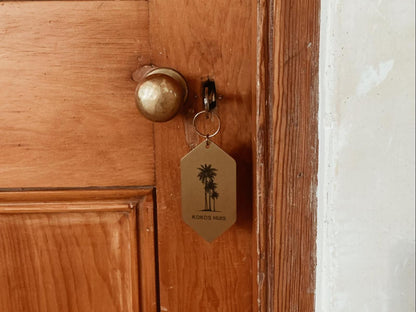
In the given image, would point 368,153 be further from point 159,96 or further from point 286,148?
point 159,96

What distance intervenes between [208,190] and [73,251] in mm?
206

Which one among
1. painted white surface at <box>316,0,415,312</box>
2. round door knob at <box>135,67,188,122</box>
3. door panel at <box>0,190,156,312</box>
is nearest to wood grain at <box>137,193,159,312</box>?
door panel at <box>0,190,156,312</box>

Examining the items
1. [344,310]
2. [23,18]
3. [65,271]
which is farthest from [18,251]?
[344,310]

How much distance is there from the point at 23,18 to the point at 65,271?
330 mm

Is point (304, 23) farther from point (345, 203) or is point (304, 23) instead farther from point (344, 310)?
point (344, 310)

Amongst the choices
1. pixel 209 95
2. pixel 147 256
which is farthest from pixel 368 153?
pixel 147 256

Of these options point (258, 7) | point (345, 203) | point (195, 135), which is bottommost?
point (345, 203)

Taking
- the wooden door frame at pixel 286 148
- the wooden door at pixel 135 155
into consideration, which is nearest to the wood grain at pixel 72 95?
the wooden door at pixel 135 155

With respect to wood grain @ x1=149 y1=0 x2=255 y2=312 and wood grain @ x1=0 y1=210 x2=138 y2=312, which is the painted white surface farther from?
wood grain @ x1=0 y1=210 x2=138 y2=312

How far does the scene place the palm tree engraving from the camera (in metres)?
0.45

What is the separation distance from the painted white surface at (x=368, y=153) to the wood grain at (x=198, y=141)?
106 millimetres

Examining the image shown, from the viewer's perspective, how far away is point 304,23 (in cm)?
41

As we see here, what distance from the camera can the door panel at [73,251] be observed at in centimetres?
50

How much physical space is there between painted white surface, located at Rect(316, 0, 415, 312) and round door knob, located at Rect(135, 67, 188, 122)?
164 millimetres
